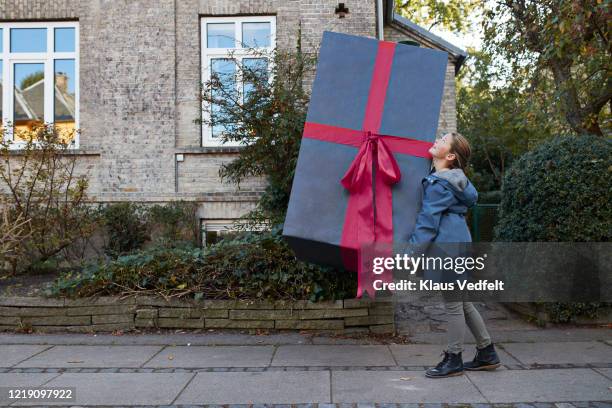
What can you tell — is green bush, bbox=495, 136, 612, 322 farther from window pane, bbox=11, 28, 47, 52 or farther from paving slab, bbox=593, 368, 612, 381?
window pane, bbox=11, 28, 47, 52

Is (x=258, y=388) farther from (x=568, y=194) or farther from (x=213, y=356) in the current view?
(x=568, y=194)

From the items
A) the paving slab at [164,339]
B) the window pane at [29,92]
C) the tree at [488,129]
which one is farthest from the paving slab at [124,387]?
the tree at [488,129]

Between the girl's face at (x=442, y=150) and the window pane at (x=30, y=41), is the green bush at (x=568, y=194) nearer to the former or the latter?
the girl's face at (x=442, y=150)

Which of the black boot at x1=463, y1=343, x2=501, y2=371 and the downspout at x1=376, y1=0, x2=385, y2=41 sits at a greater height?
the downspout at x1=376, y1=0, x2=385, y2=41

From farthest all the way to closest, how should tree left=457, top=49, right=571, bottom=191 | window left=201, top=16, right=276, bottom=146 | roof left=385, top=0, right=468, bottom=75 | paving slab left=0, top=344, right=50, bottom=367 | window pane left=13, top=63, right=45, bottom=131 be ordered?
1. tree left=457, top=49, right=571, bottom=191
2. roof left=385, top=0, right=468, bottom=75
3. window pane left=13, top=63, right=45, bottom=131
4. window left=201, top=16, right=276, bottom=146
5. paving slab left=0, top=344, right=50, bottom=367

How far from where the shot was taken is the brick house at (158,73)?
32.8 feet

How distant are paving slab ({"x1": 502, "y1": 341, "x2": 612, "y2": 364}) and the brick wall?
567 cm

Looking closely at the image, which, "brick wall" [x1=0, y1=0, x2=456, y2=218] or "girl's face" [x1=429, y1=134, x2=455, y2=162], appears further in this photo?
"brick wall" [x1=0, y1=0, x2=456, y2=218]

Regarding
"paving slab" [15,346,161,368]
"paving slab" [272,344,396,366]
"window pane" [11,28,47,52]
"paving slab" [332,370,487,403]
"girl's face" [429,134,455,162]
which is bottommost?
"paving slab" [15,346,161,368]

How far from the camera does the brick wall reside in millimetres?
10008

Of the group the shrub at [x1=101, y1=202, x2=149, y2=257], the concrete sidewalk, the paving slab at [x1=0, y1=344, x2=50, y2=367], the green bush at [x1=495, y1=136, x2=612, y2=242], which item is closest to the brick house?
the shrub at [x1=101, y1=202, x2=149, y2=257]

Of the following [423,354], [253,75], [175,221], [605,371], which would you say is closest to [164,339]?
[423,354]

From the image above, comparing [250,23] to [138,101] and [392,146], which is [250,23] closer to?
[138,101]

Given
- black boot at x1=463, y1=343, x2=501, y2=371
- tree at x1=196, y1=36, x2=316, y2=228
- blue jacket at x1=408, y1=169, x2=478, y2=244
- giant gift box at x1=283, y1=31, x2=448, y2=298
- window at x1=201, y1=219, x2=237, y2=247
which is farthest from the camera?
window at x1=201, y1=219, x2=237, y2=247
